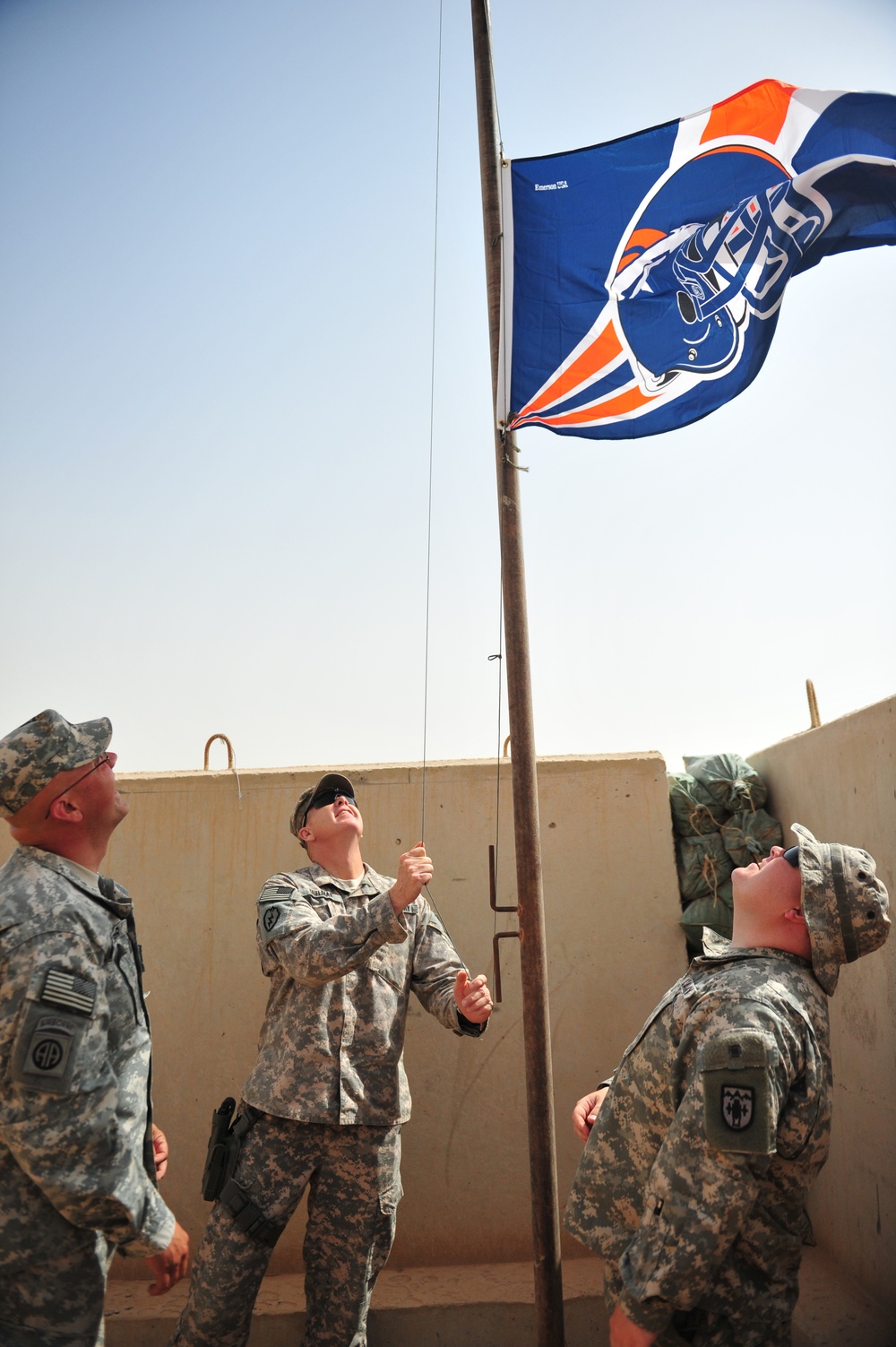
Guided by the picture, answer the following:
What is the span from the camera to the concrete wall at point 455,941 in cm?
416

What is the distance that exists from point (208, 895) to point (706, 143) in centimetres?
391

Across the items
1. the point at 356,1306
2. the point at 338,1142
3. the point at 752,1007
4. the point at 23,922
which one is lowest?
the point at 356,1306

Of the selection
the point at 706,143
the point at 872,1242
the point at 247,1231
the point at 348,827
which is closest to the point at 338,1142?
the point at 247,1231

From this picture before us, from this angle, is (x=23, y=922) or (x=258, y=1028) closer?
(x=23, y=922)

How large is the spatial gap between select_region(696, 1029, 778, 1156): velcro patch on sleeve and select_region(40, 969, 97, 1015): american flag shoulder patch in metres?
1.45

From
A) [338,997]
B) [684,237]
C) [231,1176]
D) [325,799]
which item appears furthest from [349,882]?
[684,237]

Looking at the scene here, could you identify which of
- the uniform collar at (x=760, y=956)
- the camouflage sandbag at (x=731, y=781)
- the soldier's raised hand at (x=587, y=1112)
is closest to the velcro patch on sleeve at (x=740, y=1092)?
the uniform collar at (x=760, y=956)

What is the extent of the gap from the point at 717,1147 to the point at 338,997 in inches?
60.7

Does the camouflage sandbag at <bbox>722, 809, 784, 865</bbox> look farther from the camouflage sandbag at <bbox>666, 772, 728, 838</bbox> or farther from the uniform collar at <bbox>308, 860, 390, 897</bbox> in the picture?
the uniform collar at <bbox>308, 860, 390, 897</bbox>

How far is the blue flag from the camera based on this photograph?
12.1 feet

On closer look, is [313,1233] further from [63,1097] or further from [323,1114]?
[63,1097]

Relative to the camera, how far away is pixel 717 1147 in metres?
2.20

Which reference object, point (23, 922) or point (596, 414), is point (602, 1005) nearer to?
point (596, 414)

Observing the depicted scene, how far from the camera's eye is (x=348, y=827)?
12.1 ft
